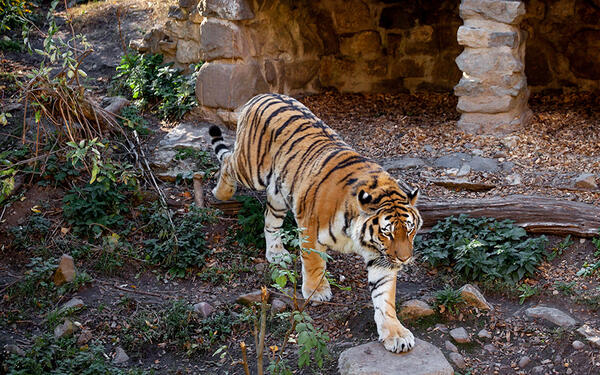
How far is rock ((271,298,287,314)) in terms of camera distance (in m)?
4.92

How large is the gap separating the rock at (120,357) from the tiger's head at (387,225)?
186 cm

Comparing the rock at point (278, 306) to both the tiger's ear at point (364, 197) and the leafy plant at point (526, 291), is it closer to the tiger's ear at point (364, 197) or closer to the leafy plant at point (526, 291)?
the tiger's ear at point (364, 197)

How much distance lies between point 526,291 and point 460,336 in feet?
2.44

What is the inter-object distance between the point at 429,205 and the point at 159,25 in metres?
4.88

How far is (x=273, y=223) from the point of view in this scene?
5.68 meters

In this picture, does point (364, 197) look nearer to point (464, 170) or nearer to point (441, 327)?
point (441, 327)

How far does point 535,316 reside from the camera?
4.54 meters

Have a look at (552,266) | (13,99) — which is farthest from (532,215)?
(13,99)

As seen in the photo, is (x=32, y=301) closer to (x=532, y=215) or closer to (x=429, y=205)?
(x=429, y=205)

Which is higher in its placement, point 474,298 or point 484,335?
point 474,298

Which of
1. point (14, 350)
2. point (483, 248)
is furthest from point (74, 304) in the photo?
point (483, 248)

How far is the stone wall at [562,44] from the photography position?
804 cm

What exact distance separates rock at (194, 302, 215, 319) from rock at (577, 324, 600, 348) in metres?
2.71

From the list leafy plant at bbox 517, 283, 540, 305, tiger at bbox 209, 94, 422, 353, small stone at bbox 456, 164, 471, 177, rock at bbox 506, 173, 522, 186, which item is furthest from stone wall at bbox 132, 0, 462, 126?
leafy plant at bbox 517, 283, 540, 305
